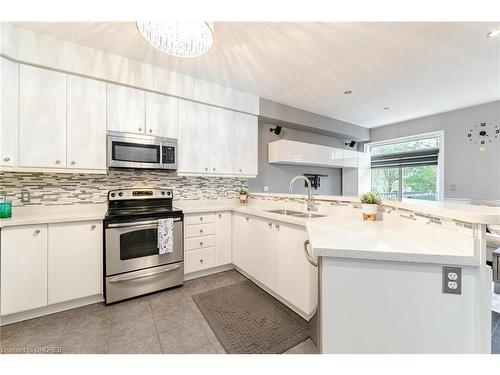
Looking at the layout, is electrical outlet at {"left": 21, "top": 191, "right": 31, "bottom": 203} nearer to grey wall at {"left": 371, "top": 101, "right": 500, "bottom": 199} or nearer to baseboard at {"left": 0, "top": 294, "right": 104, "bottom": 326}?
baseboard at {"left": 0, "top": 294, "right": 104, "bottom": 326}

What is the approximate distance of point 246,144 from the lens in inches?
124

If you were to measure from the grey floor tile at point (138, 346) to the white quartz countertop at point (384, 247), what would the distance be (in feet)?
4.42

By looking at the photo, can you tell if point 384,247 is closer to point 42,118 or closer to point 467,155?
point 42,118

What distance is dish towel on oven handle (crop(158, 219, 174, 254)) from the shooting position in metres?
2.18

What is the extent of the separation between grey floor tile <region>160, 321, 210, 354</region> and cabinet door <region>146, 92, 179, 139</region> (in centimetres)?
202

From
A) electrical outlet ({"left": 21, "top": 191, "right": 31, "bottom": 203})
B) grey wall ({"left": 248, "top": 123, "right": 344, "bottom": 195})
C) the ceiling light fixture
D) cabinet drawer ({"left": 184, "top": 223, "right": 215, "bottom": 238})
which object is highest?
the ceiling light fixture

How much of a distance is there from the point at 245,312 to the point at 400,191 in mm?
4704

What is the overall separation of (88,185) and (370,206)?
9.52ft

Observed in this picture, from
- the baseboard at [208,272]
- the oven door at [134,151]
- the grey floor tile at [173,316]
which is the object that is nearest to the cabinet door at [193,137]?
the oven door at [134,151]

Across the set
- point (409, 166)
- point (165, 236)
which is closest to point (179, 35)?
point (165, 236)

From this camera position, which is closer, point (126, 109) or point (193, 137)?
point (126, 109)

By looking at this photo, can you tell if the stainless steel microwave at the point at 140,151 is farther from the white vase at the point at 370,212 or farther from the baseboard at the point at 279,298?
the white vase at the point at 370,212

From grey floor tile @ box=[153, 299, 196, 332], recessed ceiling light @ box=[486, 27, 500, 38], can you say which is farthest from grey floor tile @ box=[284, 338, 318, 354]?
recessed ceiling light @ box=[486, 27, 500, 38]

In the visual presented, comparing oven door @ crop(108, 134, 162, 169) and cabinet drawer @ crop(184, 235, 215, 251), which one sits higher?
oven door @ crop(108, 134, 162, 169)
